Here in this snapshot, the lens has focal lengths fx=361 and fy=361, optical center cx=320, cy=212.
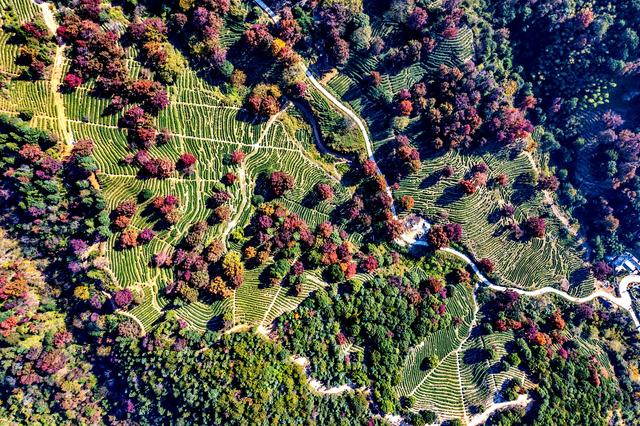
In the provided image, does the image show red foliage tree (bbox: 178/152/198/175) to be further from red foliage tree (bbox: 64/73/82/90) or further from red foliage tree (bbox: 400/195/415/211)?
red foliage tree (bbox: 400/195/415/211)

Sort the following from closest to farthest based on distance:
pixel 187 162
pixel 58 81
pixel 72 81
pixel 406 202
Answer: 1. pixel 72 81
2. pixel 58 81
3. pixel 187 162
4. pixel 406 202

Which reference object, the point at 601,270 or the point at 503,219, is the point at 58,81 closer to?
the point at 503,219

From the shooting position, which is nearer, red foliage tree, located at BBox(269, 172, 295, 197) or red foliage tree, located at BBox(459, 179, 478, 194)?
red foliage tree, located at BBox(269, 172, 295, 197)

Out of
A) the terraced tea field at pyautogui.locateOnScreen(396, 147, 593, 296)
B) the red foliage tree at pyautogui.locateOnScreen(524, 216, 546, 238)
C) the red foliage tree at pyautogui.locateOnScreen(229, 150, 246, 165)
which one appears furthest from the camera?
the red foliage tree at pyautogui.locateOnScreen(524, 216, 546, 238)

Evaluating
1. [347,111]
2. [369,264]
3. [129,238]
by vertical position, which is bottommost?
[129,238]

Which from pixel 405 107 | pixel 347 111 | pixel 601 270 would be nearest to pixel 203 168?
pixel 347 111

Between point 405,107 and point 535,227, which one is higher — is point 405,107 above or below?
above

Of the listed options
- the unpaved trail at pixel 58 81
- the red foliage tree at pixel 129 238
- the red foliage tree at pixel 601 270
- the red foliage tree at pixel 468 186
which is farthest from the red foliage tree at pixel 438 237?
the unpaved trail at pixel 58 81

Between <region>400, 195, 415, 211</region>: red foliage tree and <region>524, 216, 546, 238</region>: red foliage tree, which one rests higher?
<region>524, 216, 546, 238</region>: red foliage tree

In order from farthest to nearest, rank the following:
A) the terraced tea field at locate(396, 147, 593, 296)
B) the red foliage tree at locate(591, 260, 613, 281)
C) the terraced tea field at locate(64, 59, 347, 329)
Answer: the red foliage tree at locate(591, 260, 613, 281), the terraced tea field at locate(396, 147, 593, 296), the terraced tea field at locate(64, 59, 347, 329)

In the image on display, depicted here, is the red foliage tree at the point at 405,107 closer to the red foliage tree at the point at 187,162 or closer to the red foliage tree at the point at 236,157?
the red foliage tree at the point at 236,157

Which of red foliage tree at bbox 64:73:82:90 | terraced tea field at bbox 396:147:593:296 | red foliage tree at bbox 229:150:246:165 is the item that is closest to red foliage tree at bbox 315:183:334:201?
terraced tea field at bbox 396:147:593:296
